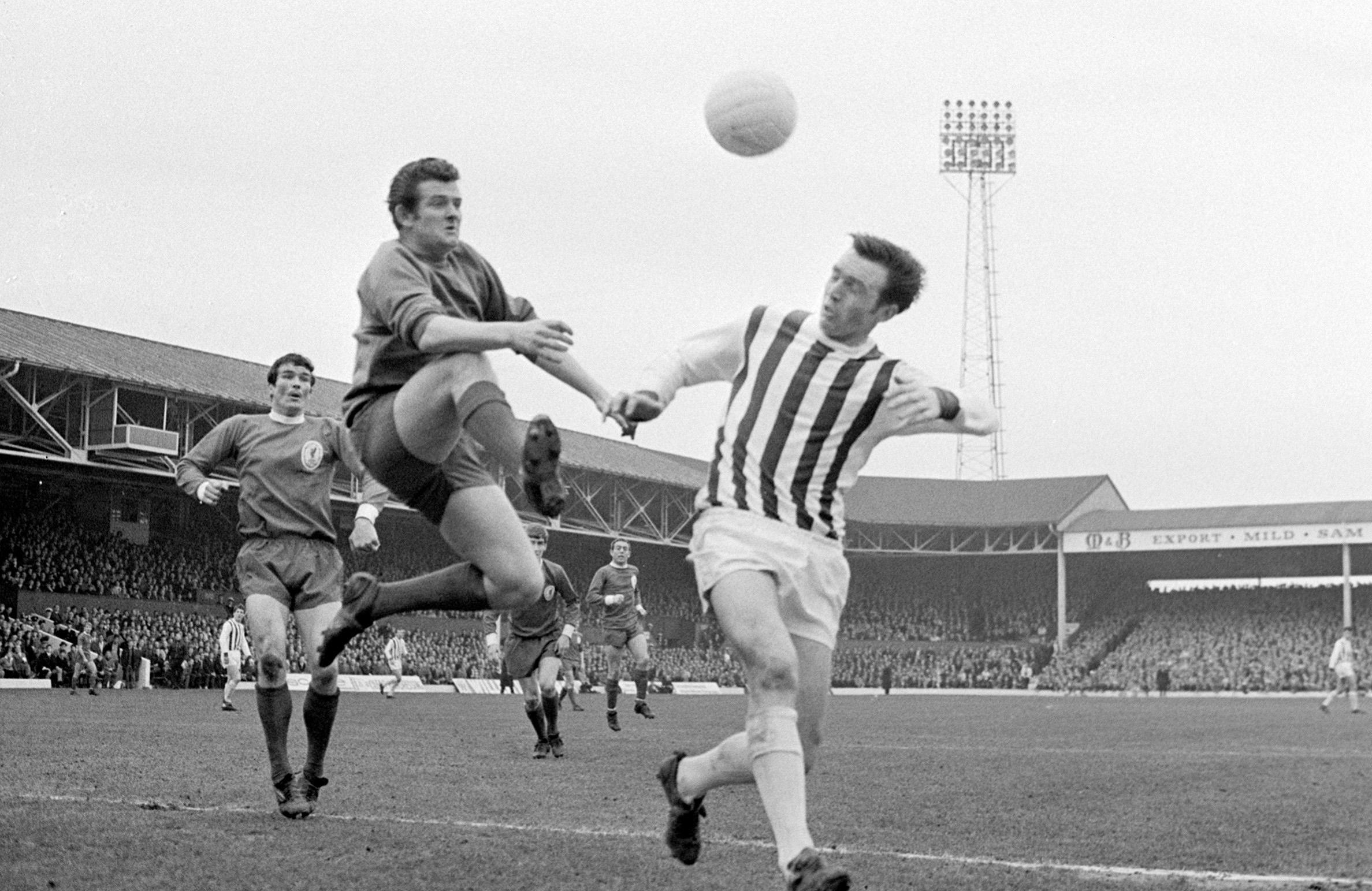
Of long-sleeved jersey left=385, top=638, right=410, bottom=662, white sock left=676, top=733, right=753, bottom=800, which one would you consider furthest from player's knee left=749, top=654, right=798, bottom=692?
long-sleeved jersey left=385, top=638, right=410, bottom=662

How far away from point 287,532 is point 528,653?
600 cm

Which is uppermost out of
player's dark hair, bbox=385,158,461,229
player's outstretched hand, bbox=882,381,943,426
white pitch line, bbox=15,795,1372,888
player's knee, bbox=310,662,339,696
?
player's dark hair, bbox=385,158,461,229

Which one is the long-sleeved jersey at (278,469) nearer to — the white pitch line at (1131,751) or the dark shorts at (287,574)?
the dark shorts at (287,574)

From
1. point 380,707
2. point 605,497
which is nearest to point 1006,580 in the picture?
point 605,497

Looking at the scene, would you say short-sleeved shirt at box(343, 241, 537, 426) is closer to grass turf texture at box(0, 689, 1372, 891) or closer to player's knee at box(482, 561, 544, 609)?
player's knee at box(482, 561, 544, 609)

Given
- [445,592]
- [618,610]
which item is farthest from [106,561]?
[445,592]

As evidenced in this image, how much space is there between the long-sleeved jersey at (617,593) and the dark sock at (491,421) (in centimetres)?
1404

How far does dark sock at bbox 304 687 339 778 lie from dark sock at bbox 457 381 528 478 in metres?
2.81

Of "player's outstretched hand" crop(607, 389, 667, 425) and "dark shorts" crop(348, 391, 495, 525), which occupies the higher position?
Answer: "player's outstretched hand" crop(607, 389, 667, 425)

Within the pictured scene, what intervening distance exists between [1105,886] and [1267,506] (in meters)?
61.6

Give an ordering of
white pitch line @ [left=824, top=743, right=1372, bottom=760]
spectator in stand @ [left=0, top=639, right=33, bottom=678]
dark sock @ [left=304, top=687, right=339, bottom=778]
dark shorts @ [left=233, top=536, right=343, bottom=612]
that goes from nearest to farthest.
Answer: dark sock @ [left=304, top=687, right=339, bottom=778] < dark shorts @ [left=233, top=536, right=343, bottom=612] < white pitch line @ [left=824, top=743, right=1372, bottom=760] < spectator in stand @ [left=0, top=639, right=33, bottom=678]

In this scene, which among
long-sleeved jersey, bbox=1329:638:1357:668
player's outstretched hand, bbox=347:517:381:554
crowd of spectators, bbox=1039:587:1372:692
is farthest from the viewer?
crowd of spectators, bbox=1039:587:1372:692

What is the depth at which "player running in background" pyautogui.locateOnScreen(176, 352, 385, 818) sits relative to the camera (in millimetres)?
8758

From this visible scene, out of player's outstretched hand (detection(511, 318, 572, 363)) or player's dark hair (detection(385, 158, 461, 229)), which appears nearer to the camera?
player's outstretched hand (detection(511, 318, 572, 363))
